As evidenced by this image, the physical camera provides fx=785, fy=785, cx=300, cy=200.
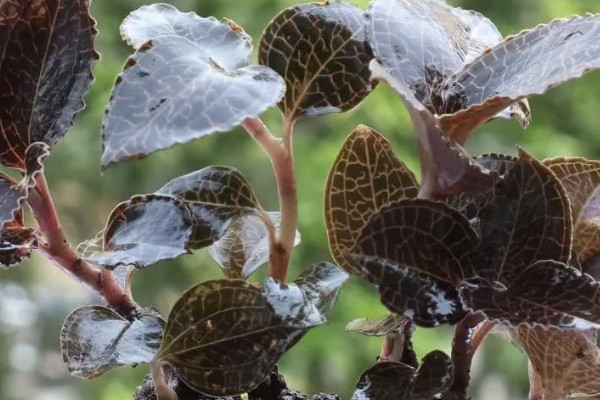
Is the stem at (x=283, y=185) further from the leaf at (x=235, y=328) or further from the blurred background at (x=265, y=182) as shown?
the blurred background at (x=265, y=182)

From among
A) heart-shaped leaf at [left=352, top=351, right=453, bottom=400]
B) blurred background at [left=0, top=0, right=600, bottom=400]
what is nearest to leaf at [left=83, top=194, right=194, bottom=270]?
heart-shaped leaf at [left=352, top=351, right=453, bottom=400]

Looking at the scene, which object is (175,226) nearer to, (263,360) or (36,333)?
(263,360)

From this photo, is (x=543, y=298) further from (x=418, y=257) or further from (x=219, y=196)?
(x=219, y=196)

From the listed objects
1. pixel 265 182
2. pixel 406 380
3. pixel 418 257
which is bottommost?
pixel 265 182

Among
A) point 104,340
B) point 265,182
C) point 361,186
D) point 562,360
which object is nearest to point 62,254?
point 104,340

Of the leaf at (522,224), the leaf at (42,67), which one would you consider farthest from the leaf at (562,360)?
the leaf at (42,67)
